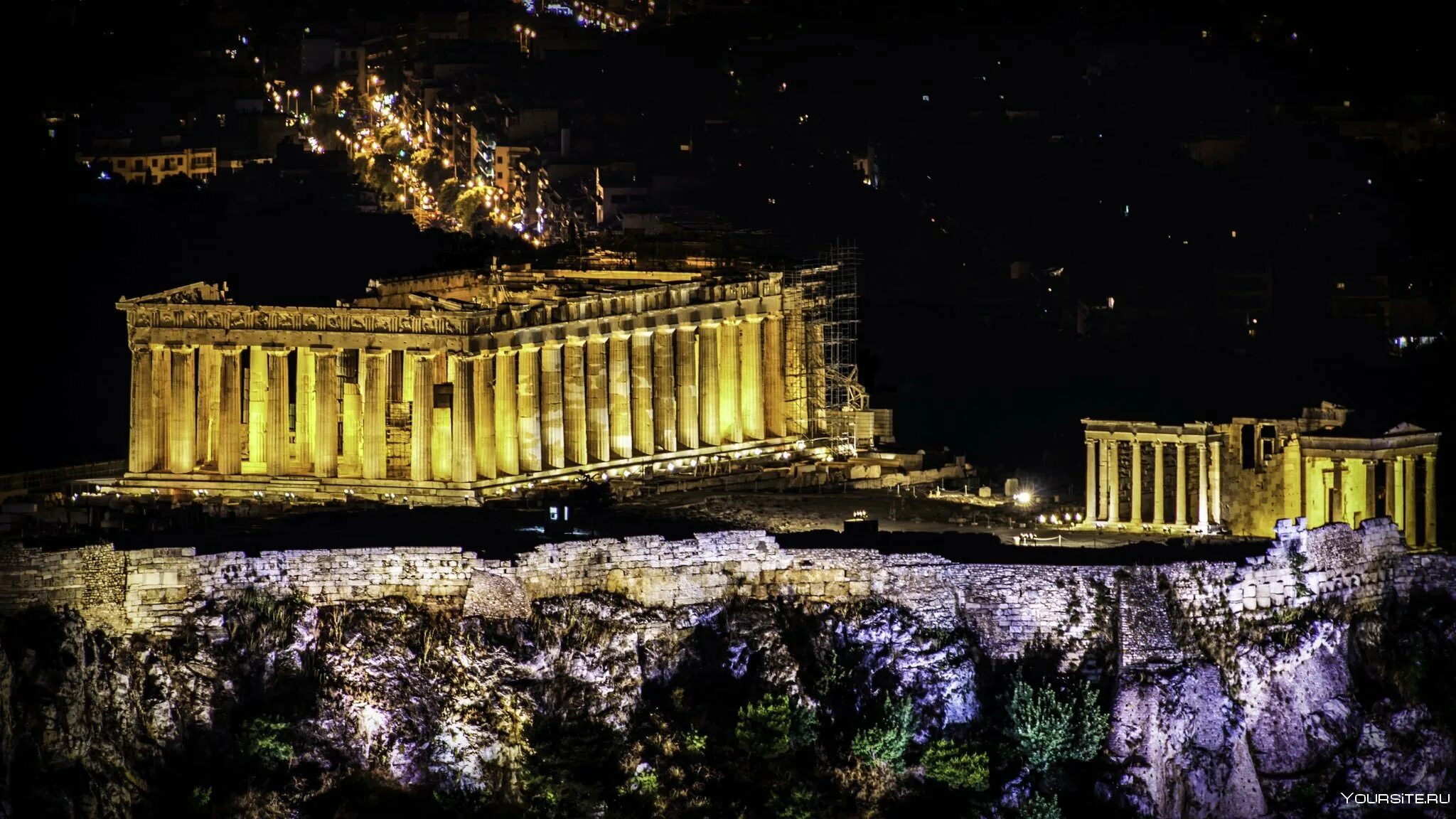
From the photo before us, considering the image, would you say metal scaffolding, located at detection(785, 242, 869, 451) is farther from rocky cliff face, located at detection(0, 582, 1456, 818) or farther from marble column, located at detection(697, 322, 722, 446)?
rocky cliff face, located at detection(0, 582, 1456, 818)

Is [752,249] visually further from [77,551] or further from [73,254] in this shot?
[77,551]

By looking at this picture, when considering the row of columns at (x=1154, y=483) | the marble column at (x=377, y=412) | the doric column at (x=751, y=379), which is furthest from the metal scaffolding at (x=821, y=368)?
the marble column at (x=377, y=412)

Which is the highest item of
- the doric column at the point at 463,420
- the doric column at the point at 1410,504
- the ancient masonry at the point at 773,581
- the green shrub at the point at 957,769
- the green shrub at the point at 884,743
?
the doric column at the point at 463,420

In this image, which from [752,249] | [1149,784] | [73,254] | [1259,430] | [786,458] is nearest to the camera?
[1149,784]

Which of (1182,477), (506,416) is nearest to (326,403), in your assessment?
(506,416)

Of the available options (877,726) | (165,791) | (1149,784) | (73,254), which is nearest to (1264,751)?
(1149,784)

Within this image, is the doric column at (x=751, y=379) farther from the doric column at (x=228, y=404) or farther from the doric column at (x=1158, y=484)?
the doric column at (x=1158, y=484)
